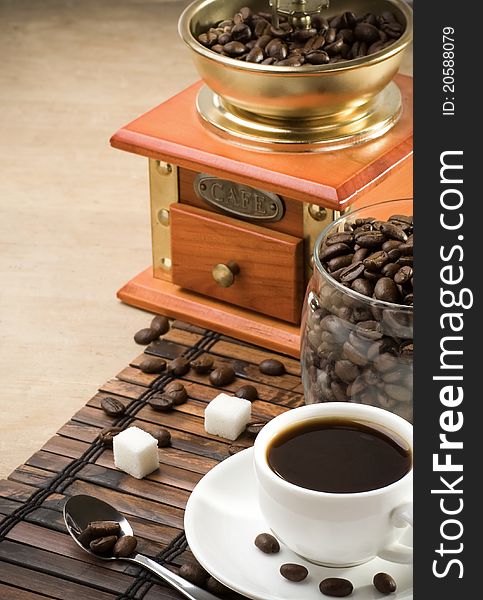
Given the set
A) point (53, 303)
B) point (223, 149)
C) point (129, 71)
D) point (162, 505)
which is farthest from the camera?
point (129, 71)

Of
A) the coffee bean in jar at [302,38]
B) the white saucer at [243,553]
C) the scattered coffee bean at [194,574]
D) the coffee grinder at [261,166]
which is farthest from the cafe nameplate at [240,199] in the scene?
the scattered coffee bean at [194,574]

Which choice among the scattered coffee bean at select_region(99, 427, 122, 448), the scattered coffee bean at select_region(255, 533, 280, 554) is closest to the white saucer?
the scattered coffee bean at select_region(255, 533, 280, 554)

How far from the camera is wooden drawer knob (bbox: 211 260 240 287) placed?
177 cm

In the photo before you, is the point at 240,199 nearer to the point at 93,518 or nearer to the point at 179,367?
the point at 179,367

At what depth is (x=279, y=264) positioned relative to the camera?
1.73 metres

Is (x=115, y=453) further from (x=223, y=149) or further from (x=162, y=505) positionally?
(x=223, y=149)

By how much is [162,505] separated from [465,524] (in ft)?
1.47

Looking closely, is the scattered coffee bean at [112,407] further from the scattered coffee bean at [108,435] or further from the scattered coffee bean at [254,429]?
the scattered coffee bean at [254,429]

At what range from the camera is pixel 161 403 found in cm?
160

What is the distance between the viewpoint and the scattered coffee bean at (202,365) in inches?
66.2

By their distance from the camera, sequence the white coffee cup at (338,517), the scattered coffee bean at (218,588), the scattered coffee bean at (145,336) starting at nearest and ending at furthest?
the white coffee cup at (338,517), the scattered coffee bean at (218,588), the scattered coffee bean at (145,336)

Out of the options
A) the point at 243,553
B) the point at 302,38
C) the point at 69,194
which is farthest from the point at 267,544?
the point at 69,194

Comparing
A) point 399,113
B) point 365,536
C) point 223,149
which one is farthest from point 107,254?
point 365,536

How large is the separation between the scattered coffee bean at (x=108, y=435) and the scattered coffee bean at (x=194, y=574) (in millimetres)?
280
